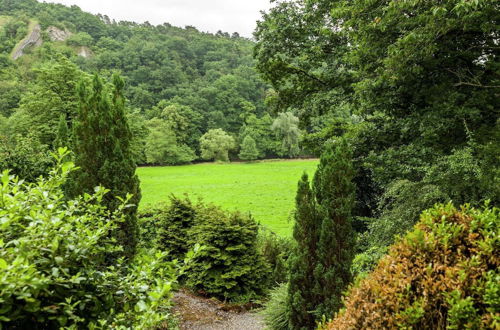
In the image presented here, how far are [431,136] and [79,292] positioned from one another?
6.32 meters

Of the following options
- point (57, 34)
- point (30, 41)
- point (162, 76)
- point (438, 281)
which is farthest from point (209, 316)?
point (57, 34)

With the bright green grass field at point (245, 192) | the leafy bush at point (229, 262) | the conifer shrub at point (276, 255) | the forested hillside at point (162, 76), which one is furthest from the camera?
the forested hillside at point (162, 76)

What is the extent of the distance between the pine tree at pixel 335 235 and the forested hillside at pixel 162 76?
31099mm

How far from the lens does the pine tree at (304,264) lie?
19.5 ft

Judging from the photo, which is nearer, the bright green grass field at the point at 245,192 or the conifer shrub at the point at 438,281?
the conifer shrub at the point at 438,281

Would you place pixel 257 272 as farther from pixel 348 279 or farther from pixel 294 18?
pixel 294 18

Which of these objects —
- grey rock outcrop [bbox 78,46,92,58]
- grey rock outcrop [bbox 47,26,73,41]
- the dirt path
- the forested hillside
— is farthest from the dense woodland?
grey rock outcrop [bbox 47,26,73,41]

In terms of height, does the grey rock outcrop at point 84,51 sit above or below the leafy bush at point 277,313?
above

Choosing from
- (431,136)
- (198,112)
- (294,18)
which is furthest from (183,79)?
(431,136)

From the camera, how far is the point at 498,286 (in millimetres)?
1900

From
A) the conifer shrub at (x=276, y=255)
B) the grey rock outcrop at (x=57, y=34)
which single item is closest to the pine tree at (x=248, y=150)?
the conifer shrub at (x=276, y=255)

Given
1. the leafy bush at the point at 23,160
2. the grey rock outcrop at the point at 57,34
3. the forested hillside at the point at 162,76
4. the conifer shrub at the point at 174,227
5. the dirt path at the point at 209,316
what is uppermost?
the grey rock outcrop at the point at 57,34

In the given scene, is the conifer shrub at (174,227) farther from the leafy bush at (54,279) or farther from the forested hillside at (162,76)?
the forested hillside at (162,76)

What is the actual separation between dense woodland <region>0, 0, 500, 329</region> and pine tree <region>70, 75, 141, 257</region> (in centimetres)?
3
